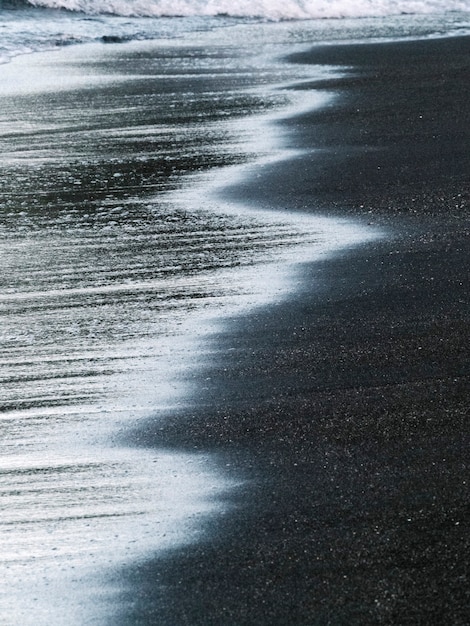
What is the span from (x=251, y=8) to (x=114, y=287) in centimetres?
1768

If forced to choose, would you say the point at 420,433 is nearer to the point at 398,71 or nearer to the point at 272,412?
the point at 272,412

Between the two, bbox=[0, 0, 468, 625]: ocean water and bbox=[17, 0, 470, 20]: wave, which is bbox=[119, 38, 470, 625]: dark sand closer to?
bbox=[0, 0, 468, 625]: ocean water

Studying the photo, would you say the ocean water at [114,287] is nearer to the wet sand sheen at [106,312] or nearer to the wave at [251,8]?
the wet sand sheen at [106,312]

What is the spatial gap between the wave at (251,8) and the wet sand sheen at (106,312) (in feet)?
42.3

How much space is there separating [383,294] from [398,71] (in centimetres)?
735

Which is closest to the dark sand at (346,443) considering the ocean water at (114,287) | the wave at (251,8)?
the ocean water at (114,287)

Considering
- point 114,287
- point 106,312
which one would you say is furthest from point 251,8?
point 106,312

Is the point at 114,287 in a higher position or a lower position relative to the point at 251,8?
lower

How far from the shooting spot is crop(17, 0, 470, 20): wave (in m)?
20.8

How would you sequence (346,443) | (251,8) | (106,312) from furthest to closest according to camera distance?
1. (251,8)
2. (106,312)
3. (346,443)

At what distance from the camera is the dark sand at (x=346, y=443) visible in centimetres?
223

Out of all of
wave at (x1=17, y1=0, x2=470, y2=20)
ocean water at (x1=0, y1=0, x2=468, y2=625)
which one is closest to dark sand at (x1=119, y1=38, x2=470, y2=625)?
ocean water at (x1=0, y1=0, x2=468, y2=625)

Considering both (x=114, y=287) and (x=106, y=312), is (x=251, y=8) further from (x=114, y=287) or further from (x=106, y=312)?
(x=106, y=312)

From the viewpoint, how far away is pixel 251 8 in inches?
824
